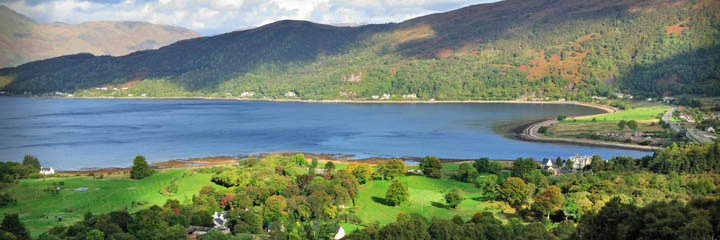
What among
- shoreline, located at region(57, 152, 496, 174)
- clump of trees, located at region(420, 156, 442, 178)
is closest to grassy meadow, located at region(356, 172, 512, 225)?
clump of trees, located at region(420, 156, 442, 178)

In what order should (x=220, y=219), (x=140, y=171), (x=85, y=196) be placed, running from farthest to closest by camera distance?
(x=140, y=171) < (x=85, y=196) < (x=220, y=219)

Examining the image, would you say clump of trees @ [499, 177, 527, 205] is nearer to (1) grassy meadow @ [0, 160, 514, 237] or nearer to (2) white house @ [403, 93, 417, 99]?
(1) grassy meadow @ [0, 160, 514, 237]

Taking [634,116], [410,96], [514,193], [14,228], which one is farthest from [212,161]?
[410,96]

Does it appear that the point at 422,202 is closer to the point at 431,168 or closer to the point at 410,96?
the point at 431,168

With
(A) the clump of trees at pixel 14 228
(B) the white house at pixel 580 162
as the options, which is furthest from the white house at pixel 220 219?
(B) the white house at pixel 580 162

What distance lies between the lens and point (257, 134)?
277 ft

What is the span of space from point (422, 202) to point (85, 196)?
2255cm

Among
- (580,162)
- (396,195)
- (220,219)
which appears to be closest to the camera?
(220,219)

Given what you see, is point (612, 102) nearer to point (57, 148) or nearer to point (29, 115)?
point (57, 148)

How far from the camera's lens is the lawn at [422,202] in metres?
36.4

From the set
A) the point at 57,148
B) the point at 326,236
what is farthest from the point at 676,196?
the point at 57,148

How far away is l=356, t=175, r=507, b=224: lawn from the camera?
3643 centimetres

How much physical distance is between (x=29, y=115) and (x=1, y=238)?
95551mm

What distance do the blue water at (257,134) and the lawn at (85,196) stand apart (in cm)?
1539
